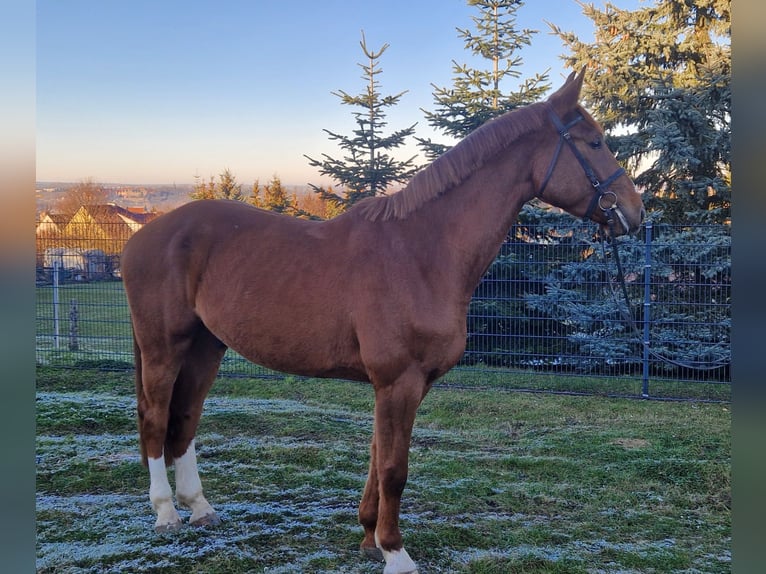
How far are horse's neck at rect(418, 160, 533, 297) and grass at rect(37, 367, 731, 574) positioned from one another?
1.49 metres

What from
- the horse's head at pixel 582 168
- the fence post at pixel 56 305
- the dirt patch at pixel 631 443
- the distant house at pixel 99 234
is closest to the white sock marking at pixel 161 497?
the horse's head at pixel 582 168

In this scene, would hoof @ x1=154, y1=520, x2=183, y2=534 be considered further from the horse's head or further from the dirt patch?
the dirt patch

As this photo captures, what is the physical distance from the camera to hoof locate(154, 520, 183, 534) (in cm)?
288

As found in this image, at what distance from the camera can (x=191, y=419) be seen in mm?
3096

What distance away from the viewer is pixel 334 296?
101 inches

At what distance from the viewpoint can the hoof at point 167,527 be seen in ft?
9.46

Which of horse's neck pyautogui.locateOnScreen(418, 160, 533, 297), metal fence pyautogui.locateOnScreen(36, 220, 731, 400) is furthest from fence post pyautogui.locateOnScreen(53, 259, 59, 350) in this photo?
horse's neck pyautogui.locateOnScreen(418, 160, 533, 297)

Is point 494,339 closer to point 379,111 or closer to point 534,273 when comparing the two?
point 534,273

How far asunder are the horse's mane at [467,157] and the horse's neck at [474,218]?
48mm

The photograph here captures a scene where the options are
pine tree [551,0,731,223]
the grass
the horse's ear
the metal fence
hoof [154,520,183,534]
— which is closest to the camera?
the horse's ear

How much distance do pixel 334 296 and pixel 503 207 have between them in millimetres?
969

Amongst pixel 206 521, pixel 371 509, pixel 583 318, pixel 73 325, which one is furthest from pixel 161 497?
pixel 73 325

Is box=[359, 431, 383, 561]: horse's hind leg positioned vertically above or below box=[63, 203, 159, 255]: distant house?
below
